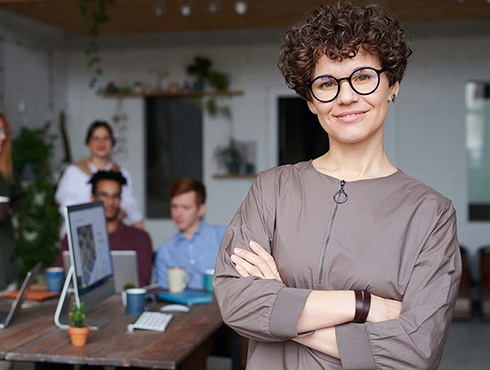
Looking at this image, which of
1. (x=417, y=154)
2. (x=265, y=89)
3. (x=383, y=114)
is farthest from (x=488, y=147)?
(x=383, y=114)

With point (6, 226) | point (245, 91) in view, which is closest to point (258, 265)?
point (6, 226)

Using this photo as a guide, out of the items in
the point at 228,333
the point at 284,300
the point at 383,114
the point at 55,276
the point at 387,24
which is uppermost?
the point at 387,24

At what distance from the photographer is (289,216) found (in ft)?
4.74

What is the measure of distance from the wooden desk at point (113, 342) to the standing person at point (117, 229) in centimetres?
87

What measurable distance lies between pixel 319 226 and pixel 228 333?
65.4 inches

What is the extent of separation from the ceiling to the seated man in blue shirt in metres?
2.59

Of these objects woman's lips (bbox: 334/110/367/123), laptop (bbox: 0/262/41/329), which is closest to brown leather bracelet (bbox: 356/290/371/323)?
woman's lips (bbox: 334/110/367/123)

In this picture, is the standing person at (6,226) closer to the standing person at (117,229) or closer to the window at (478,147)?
the standing person at (117,229)

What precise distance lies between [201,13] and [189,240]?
3222mm

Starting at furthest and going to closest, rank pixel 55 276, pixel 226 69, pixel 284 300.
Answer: pixel 226 69 < pixel 55 276 < pixel 284 300

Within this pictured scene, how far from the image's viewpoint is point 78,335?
7.16 feet

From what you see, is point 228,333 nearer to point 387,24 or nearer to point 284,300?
point 284,300

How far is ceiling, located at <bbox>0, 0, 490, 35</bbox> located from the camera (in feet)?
18.6

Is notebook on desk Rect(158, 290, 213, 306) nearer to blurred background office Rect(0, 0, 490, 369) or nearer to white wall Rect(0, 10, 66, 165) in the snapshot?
blurred background office Rect(0, 0, 490, 369)
